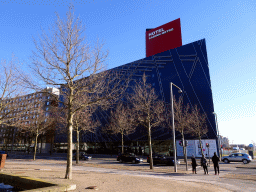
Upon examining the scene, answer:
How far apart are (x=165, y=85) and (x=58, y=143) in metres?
42.3

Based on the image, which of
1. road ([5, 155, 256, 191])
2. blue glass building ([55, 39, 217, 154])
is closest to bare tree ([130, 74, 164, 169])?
road ([5, 155, 256, 191])

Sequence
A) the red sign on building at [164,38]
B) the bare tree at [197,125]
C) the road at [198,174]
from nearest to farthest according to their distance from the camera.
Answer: the road at [198,174] < the bare tree at [197,125] < the red sign on building at [164,38]

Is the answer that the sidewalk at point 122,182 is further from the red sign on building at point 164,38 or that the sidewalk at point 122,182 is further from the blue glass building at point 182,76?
the red sign on building at point 164,38

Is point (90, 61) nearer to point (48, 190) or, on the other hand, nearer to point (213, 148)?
point (48, 190)

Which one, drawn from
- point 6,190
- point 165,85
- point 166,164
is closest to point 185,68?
point 165,85

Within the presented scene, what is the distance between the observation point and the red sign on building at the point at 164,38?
4641 cm

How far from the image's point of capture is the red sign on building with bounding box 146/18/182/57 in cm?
4641

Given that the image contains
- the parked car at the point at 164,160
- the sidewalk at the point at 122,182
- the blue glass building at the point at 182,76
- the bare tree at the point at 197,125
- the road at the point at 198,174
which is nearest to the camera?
the sidewalk at the point at 122,182

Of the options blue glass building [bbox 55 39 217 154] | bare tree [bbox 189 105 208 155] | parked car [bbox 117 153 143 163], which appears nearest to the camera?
parked car [bbox 117 153 143 163]

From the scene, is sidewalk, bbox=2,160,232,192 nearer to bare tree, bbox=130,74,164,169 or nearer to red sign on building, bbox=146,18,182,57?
bare tree, bbox=130,74,164,169

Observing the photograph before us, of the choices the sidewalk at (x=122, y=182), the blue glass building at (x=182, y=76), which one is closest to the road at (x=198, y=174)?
the sidewalk at (x=122, y=182)

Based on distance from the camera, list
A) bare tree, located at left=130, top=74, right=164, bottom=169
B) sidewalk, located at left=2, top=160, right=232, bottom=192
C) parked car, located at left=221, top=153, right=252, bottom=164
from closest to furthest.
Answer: sidewalk, located at left=2, top=160, right=232, bottom=192
bare tree, located at left=130, top=74, right=164, bottom=169
parked car, located at left=221, top=153, right=252, bottom=164

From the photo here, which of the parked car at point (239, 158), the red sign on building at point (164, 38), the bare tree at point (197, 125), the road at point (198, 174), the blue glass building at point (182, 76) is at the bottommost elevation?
the parked car at point (239, 158)

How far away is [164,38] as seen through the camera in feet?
158
